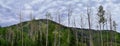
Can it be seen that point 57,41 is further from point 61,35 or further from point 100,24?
point 100,24

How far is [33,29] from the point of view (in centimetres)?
8294

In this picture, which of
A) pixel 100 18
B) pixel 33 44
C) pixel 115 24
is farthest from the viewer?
pixel 115 24

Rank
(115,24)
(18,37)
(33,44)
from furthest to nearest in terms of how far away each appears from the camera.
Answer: (115,24)
(18,37)
(33,44)

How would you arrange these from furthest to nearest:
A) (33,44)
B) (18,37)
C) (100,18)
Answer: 1. (100,18)
2. (18,37)
3. (33,44)

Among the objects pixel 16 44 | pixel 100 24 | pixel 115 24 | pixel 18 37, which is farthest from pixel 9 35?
pixel 115 24

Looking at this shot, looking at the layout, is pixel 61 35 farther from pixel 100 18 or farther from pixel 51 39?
pixel 100 18

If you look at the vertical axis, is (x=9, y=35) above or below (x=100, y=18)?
below

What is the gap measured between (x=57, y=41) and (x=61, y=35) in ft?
11.0

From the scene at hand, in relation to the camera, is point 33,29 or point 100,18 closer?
point 100,18

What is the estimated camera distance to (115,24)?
82.2 m

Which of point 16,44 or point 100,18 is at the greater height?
point 100,18

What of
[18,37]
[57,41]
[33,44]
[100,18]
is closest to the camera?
[33,44]

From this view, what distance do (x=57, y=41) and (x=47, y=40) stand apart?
12.5 ft

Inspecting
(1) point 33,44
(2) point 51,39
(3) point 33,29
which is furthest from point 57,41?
(3) point 33,29
